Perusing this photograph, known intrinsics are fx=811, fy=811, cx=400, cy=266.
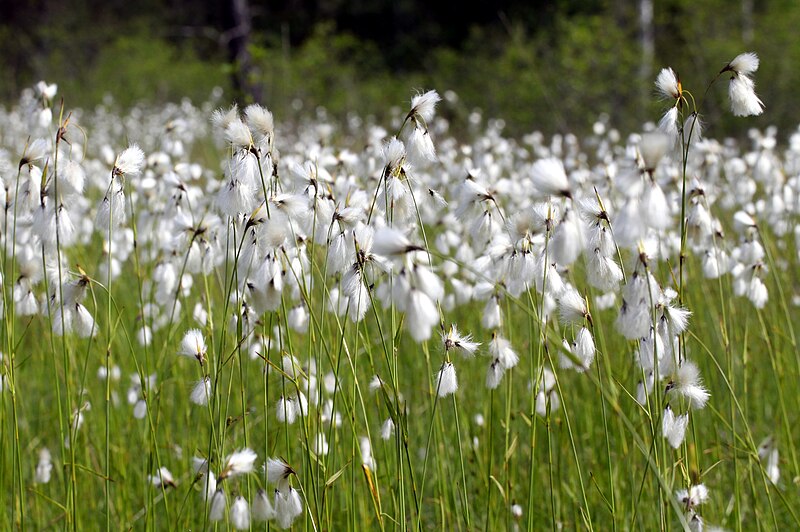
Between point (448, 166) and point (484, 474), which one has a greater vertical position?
point (448, 166)

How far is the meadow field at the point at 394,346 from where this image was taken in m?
1.63

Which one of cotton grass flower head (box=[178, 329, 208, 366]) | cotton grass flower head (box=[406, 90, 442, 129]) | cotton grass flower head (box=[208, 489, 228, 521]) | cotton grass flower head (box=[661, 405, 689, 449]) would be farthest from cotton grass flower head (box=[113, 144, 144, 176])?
cotton grass flower head (box=[661, 405, 689, 449])

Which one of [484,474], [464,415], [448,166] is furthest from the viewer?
[448,166]

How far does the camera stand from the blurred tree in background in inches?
513

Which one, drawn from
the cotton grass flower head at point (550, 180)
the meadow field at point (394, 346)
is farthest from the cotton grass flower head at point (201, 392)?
the cotton grass flower head at point (550, 180)

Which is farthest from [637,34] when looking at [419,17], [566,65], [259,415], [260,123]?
[260,123]

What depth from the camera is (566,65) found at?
43.5 feet

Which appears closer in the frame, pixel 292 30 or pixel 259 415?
pixel 259 415

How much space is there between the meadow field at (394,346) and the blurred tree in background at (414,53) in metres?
5.37

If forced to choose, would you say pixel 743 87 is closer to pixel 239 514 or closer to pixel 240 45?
pixel 239 514

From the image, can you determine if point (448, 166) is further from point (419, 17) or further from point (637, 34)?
point (419, 17)

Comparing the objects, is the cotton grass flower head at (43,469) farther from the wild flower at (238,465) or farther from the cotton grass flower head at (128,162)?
the wild flower at (238,465)

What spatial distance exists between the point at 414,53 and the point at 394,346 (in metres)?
22.7

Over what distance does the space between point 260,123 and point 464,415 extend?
1703 millimetres
